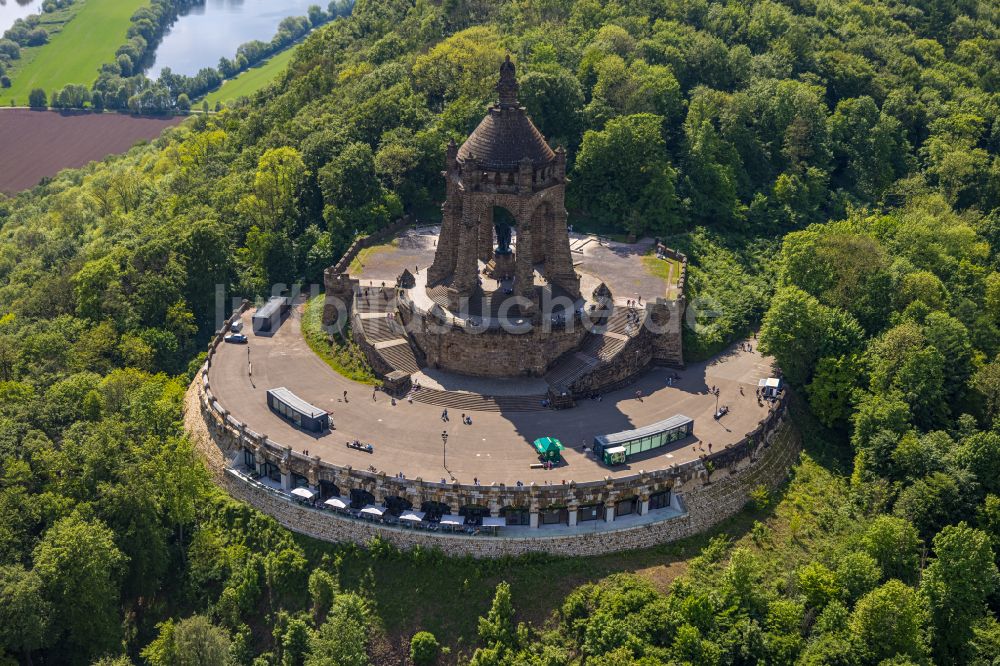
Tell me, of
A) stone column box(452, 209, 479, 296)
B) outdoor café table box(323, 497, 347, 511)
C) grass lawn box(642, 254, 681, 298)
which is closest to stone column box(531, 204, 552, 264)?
stone column box(452, 209, 479, 296)

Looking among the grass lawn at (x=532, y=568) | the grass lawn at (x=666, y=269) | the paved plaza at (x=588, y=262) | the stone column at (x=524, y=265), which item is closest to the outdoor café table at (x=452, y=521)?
the grass lawn at (x=532, y=568)

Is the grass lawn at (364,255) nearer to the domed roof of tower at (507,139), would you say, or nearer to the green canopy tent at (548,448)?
the domed roof of tower at (507,139)

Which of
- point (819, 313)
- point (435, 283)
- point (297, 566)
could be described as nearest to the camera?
point (297, 566)

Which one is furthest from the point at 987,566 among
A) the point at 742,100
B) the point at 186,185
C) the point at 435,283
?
the point at 186,185

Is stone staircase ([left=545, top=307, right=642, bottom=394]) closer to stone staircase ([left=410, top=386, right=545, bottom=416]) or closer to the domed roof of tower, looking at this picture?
stone staircase ([left=410, top=386, right=545, bottom=416])

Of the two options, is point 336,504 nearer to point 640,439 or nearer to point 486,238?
point 640,439

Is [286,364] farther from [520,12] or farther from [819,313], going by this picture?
[520,12]
